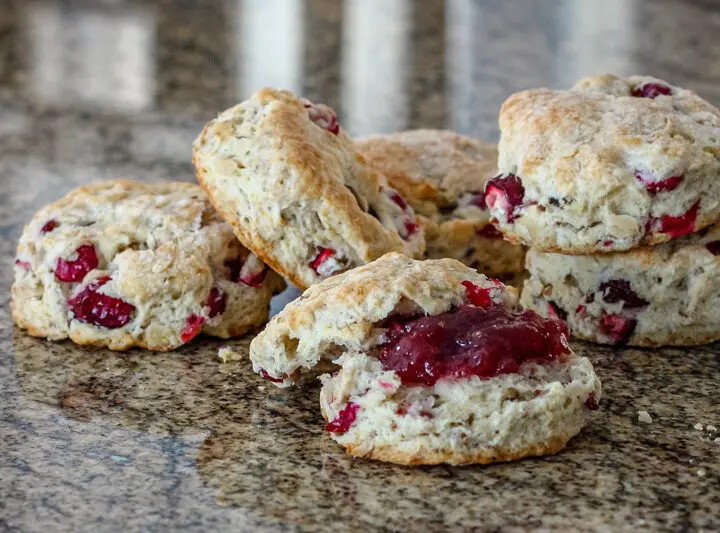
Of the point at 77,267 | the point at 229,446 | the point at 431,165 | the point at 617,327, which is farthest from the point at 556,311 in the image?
the point at 77,267

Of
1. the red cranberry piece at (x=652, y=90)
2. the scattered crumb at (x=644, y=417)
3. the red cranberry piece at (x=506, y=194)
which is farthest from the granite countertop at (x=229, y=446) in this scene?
the red cranberry piece at (x=652, y=90)

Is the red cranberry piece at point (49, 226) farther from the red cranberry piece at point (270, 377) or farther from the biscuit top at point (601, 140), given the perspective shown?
the biscuit top at point (601, 140)

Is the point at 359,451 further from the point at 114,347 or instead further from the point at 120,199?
the point at 120,199

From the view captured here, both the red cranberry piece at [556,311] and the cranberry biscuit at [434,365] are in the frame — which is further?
the red cranberry piece at [556,311]

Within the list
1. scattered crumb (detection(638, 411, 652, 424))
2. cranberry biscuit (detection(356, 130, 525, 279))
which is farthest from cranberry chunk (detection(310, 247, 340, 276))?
scattered crumb (detection(638, 411, 652, 424))

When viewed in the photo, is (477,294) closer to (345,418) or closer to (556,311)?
(345,418)
